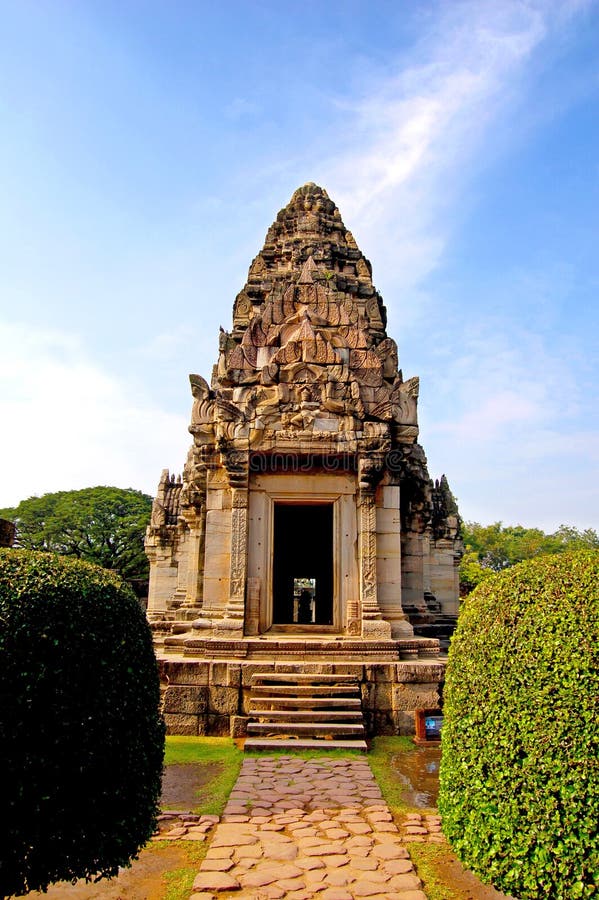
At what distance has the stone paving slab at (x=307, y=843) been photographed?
4309mm

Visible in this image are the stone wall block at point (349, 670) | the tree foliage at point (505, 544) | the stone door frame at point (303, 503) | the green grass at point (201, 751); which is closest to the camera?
the green grass at point (201, 751)

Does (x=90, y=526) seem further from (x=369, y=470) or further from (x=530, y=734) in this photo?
(x=530, y=734)

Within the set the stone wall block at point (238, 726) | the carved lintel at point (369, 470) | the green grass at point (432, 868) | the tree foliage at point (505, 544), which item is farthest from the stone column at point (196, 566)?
the tree foliage at point (505, 544)

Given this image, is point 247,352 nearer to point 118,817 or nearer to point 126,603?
point 126,603

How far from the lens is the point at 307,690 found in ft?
28.9

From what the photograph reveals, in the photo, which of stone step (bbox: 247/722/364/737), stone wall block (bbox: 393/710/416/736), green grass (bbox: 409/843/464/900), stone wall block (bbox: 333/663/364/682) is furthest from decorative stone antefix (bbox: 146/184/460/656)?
green grass (bbox: 409/843/464/900)

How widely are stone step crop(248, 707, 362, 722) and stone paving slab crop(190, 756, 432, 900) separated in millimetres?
1367

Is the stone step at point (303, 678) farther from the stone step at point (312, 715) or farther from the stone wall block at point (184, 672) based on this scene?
the stone wall block at point (184, 672)

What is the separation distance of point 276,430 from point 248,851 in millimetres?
6781

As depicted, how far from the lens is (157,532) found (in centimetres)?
2181

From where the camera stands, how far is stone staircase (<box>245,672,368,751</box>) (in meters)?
7.87

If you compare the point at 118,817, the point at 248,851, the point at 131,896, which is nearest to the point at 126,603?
the point at 118,817

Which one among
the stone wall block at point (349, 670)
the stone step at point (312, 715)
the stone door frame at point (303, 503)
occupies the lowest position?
the stone step at point (312, 715)

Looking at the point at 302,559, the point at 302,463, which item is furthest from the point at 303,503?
the point at 302,559
